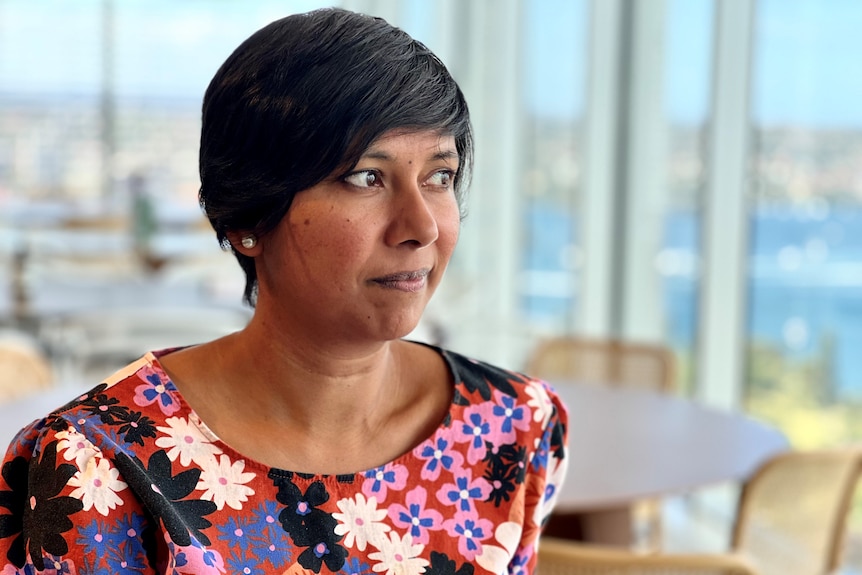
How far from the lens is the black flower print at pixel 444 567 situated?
1112 mm

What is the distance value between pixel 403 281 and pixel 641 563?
842 millimetres

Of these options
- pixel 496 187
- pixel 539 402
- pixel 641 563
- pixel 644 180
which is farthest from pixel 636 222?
pixel 539 402

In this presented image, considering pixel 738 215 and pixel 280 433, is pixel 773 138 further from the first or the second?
pixel 280 433

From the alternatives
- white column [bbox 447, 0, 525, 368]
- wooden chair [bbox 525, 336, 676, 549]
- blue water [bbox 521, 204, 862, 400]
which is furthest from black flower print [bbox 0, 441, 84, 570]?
white column [bbox 447, 0, 525, 368]

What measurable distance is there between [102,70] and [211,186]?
7.95 meters

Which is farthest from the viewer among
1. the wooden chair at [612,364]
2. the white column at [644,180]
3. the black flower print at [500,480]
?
the white column at [644,180]

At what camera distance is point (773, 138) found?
12.7 feet

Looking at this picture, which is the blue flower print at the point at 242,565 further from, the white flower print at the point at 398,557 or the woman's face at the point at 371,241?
the woman's face at the point at 371,241

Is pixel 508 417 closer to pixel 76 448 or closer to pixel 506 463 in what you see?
pixel 506 463

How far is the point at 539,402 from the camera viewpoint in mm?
1268

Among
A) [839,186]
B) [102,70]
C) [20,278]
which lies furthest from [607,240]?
[102,70]

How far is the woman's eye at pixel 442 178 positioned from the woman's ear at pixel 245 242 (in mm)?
173

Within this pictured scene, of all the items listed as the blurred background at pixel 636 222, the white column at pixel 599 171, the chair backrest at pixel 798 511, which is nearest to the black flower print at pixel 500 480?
the blurred background at pixel 636 222

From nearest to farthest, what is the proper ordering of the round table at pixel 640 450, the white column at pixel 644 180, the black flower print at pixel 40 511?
the black flower print at pixel 40 511 < the round table at pixel 640 450 < the white column at pixel 644 180
